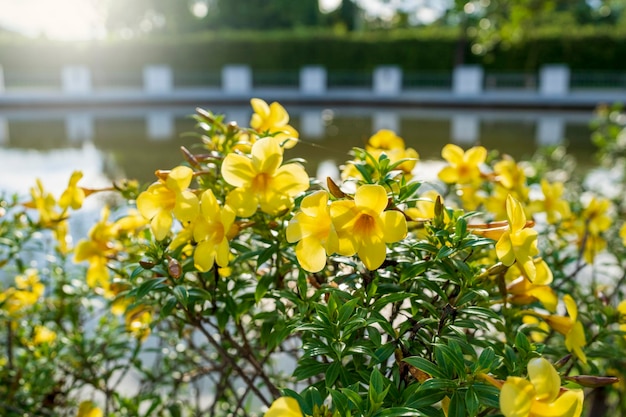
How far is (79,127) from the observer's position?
11.1m

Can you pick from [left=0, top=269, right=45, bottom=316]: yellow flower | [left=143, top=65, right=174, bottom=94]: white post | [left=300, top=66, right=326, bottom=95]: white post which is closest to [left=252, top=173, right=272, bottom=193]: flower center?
[left=0, top=269, right=45, bottom=316]: yellow flower

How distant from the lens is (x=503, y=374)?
3.14ft

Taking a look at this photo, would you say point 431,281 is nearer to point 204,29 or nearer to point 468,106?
point 468,106

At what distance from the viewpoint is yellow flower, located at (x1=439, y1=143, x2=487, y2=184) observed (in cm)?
139

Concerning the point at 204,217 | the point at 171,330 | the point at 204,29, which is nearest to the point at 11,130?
the point at 171,330

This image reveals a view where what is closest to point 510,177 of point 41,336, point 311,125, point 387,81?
point 41,336

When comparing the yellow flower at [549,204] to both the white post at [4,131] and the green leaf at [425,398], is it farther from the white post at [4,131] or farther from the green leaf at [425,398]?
Answer: the white post at [4,131]

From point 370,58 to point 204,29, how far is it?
14038mm

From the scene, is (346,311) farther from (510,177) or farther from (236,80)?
(236,80)

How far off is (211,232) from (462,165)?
65 cm

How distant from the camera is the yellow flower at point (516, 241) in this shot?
0.87 m

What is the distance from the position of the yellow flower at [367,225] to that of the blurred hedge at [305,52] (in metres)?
21.6

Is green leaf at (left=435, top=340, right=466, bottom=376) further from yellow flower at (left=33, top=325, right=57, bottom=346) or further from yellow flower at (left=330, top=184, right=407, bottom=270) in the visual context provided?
yellow flower at (left=33, top=325, right=57, bottom=346)

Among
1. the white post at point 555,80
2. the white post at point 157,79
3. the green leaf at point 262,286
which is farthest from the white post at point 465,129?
the white post at point 157,79
